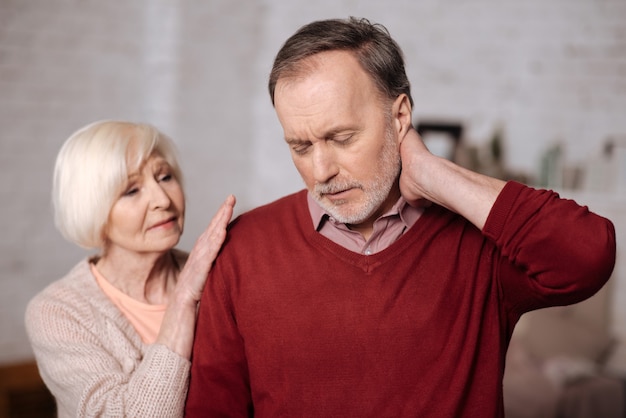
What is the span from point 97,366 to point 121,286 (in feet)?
1.10

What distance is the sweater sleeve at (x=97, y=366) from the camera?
61.9 inches

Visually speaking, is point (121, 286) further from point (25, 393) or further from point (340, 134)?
point (25, 393)

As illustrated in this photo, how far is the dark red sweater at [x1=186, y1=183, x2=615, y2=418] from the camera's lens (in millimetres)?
1469

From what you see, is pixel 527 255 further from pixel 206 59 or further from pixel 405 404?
pixel 206 59

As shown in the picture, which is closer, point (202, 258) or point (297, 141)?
point (297, 141)

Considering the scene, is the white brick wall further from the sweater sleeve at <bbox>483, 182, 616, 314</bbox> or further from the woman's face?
the sweater sleeve at <bbox>483, 182, 616, 314</bbox>

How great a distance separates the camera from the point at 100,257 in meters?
2.09

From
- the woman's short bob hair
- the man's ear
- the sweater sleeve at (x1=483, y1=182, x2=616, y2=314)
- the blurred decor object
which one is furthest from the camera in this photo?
the blurred decor object

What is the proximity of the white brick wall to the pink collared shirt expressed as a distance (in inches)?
95.2

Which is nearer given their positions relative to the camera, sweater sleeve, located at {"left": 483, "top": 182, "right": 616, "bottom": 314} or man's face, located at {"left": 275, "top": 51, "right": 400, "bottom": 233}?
sweater sleeve, located at {"left": 483, "top": 182, "right": 616, "bottom": 314}

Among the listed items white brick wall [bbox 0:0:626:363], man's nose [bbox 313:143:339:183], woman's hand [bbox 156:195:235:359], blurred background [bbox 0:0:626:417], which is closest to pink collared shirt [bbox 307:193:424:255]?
man's nose [bbox 313:143:339:183]

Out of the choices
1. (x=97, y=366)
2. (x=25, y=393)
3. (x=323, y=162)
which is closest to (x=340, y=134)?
(x=323, y=162)

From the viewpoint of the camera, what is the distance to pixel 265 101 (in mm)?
4762

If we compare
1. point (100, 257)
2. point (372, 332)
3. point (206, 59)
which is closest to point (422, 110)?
point (206, 59)
